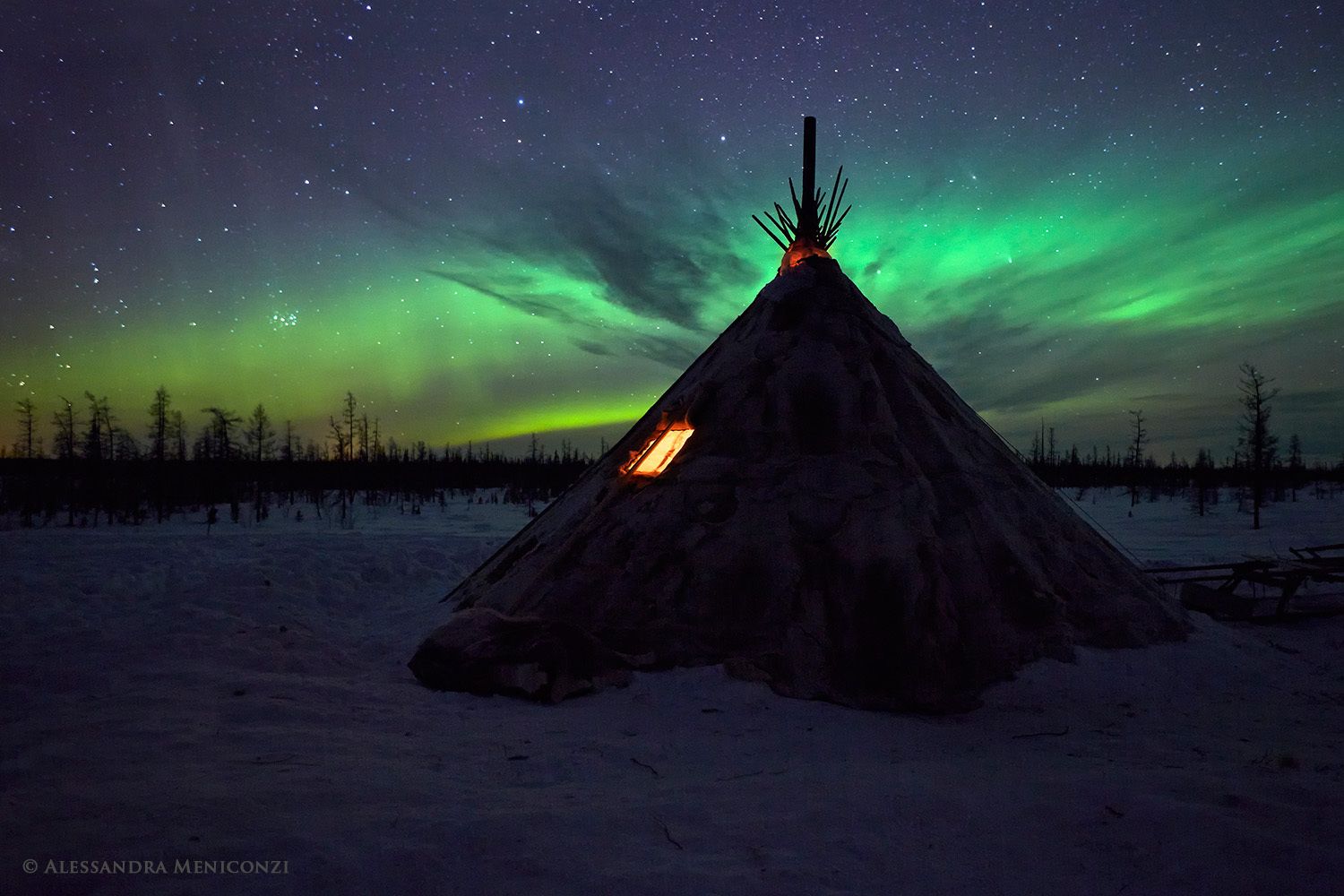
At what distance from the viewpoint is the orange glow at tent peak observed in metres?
7.23

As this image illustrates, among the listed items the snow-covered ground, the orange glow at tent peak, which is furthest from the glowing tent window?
the snow-covered ground

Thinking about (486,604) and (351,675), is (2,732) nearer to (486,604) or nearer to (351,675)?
(351,675)

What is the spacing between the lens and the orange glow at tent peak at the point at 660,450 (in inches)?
285

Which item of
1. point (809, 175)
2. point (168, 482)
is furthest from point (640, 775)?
point (168, 482)

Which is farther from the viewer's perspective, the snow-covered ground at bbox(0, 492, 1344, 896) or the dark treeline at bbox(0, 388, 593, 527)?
the dark treeline at bbox(0, 388, 593, 527)

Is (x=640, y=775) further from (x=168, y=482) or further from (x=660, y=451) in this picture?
(x=168, y=482)

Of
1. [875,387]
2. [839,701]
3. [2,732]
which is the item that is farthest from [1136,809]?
[2,732]

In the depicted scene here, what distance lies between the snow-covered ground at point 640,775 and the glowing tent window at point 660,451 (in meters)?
2.46

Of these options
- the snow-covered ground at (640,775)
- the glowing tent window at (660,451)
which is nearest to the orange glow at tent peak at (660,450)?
the glowing tent window at (660,451)

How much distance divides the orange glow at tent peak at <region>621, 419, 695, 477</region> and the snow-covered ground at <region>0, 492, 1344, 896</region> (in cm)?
247

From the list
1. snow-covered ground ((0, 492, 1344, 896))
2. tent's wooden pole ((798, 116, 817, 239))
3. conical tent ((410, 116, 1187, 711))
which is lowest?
snow-covered ground ((0, 492, 1344, 896))

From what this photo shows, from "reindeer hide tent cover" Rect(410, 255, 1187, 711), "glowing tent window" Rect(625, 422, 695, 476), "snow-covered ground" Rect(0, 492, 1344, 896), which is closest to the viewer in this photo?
"snow-covered ground" Rect(0, 492, 1344, 896)

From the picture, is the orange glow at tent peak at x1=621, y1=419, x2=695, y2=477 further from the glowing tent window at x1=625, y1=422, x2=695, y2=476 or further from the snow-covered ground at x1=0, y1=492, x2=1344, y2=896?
the snow-covered ground at x1=0, y1=492, x2=1344, y2=896

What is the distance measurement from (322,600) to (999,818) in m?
8.58
